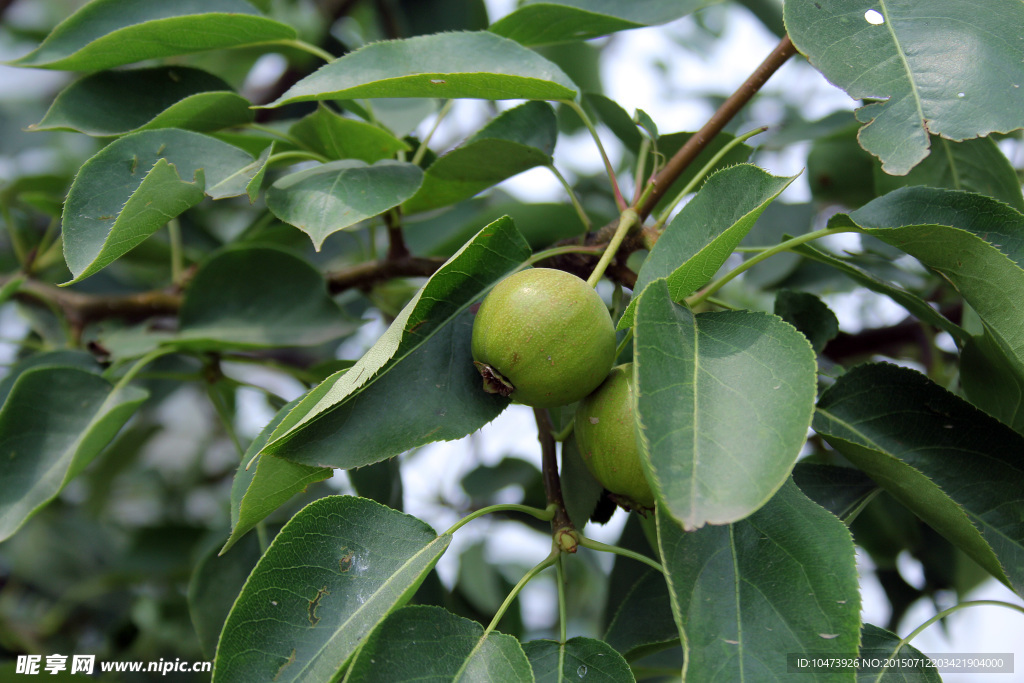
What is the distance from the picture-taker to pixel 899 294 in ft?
2.68

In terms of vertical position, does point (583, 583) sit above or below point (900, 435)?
below

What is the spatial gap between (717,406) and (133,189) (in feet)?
2.13

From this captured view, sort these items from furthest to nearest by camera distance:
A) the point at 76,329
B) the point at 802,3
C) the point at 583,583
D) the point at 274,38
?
the point at 583,583 < the point at 76,329 < the point at 274,38 < the point at 802,3

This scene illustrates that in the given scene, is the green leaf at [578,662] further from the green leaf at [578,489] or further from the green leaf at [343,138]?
the green leaf at [343,138]

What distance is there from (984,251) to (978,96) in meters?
0.15

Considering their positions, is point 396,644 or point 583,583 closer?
point 396,644

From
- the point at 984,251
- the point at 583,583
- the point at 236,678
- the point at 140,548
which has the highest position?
the point at 984,251

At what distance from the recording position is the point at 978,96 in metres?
0.65

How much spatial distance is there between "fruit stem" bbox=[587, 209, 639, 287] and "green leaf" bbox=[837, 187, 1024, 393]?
0.76 feet

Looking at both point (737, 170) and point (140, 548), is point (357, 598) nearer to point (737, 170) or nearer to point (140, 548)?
point (737, 170)

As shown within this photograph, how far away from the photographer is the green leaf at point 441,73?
72 cm

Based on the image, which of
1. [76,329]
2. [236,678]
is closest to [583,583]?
[76,329]

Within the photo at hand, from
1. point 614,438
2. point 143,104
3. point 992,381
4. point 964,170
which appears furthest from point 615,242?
point 143,104

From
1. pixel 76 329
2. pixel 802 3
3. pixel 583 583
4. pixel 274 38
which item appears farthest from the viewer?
pixel 583 583
